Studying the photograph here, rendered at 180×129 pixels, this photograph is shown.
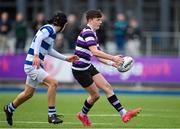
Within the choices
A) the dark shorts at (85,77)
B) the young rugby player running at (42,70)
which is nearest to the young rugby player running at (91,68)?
the dark shorts at (85,77)

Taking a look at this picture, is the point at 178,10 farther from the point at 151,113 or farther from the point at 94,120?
the point at 94,120

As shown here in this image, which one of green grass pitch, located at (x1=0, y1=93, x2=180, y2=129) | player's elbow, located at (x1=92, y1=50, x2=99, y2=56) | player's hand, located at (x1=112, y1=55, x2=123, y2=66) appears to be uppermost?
player's elbow, located at (x1=92, y1=50, x2=99, y2=56)

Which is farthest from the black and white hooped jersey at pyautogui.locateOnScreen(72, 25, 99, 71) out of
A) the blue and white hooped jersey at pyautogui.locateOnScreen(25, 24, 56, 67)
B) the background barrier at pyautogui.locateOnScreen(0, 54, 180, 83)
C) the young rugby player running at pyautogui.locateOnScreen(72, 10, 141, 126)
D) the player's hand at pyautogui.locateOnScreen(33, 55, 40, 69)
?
the background barrier at pyautogui.locateOnScreen(0, 54, 180, 83)

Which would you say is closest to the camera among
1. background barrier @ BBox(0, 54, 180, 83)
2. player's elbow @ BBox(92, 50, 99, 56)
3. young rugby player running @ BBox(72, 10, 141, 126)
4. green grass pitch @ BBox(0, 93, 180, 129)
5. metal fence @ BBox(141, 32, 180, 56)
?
player's elbow @ BBox(92, 50, 99, 56)

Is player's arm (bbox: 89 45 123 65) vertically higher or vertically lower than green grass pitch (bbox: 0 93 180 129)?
higher

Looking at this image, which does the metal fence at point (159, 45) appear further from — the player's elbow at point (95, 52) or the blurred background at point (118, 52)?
the player's elbow at point (95, 52)

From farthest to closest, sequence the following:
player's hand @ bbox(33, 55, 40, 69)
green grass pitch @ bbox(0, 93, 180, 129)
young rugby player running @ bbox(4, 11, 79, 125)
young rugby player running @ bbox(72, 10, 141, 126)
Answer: green grass pitch @ bbox(0, 93, 180, 129) < young rugby player running @ bbox(72, 10, 141, 126) < young rugby player running @ bbox(4, 11, 79, 125) < player's hand @ bbox(33, 55, 40, 69)

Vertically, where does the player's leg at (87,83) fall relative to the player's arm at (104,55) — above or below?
below

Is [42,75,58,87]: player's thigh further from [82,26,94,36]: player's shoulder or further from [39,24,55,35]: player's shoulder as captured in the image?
[82,26,94,36]: player's shoulder

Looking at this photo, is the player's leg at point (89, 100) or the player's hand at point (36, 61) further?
the player's leg at point (89, 100)

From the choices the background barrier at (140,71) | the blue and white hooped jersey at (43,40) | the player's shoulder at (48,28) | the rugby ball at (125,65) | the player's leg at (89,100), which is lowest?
the background barrier at (140,71)

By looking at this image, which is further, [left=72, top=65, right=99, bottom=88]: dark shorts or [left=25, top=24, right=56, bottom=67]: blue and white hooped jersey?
[left=72, top=65, right=99, bottom=88]: dark shorts

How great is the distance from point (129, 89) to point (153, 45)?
2874 millimetres

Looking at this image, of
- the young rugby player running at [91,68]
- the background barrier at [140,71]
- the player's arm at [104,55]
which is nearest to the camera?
the player's arm at [104,55]
